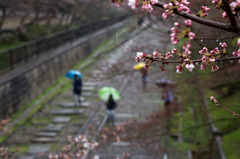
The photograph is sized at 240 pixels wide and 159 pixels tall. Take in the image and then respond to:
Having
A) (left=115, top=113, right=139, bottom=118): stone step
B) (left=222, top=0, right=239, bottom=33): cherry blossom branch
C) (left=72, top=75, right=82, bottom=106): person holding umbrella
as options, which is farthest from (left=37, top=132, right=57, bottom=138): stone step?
(left=222, top=0, right=239, bottom=33): cherry blossom branch

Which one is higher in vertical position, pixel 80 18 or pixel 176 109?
pixel 80 18

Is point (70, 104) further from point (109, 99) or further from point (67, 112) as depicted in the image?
point (109, 99)

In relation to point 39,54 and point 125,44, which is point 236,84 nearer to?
point 125,44

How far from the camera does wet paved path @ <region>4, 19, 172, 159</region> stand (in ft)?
35.5

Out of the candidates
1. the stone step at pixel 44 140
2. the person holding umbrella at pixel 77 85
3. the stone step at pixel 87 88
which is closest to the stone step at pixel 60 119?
the person holding umbrella at pixel 77 85

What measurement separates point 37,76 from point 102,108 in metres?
5.20

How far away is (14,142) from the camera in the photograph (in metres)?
13.8

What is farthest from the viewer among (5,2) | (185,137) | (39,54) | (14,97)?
(39,54)

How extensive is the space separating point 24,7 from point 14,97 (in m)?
6.69

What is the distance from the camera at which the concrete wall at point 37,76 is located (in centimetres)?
1675

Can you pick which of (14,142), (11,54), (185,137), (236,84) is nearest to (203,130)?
(185,137)

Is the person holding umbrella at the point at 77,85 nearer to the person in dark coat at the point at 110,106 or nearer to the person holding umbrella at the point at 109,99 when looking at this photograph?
the person holding umbrella at the point at 109,99

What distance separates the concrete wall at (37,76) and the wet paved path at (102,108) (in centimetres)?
143

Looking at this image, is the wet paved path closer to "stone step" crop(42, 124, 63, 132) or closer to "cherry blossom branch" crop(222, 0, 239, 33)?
"stone step" crop(42, 124, 63, 132)
